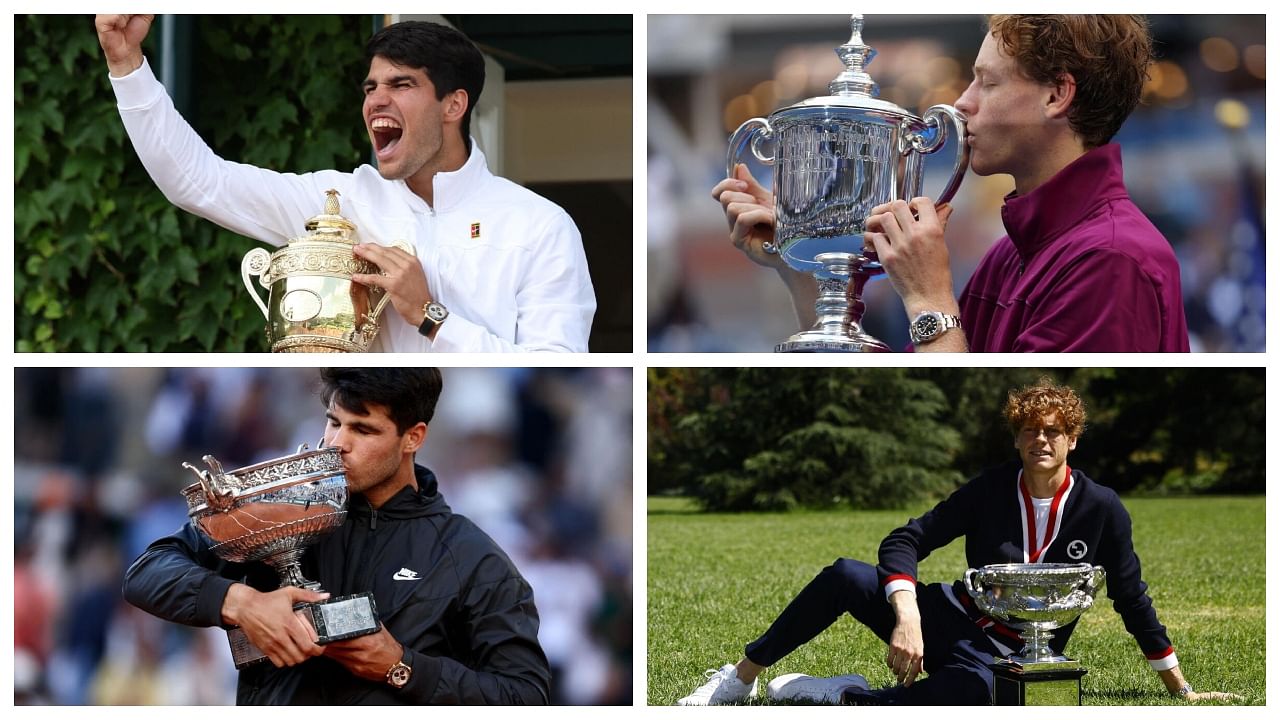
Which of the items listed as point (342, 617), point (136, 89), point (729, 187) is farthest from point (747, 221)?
point (136, 89)

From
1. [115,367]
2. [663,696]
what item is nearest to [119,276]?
[115,367]

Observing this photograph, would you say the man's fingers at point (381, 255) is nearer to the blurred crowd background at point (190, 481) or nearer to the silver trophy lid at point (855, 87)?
the blurred crowd background at point (190, 481)

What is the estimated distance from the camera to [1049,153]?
2.72m

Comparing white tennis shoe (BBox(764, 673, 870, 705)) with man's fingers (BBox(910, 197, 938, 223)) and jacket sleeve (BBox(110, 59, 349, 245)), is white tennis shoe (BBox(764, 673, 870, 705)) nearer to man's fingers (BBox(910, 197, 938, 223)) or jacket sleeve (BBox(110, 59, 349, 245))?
man's fingers (BBox(910, 197, 938, 223))

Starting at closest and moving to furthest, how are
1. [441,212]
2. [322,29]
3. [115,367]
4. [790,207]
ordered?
1. [790,207]
2. [441,212]
3. [115,367]
4. [322,29]

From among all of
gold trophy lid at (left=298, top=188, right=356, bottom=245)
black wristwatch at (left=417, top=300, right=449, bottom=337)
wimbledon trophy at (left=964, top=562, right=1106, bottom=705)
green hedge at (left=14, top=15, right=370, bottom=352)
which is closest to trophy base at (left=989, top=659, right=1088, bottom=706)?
wimbledon trophy at (left=964, top=562, right=1106, bottom=705)

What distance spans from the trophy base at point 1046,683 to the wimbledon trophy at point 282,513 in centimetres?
105

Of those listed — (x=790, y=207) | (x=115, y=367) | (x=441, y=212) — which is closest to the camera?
(x=790, y=207)

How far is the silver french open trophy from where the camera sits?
268 centimetres

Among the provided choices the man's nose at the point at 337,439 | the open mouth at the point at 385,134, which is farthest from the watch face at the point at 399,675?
the open mouth at the point at 385,134

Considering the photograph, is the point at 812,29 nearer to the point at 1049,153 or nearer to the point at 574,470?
the point at 1049,153

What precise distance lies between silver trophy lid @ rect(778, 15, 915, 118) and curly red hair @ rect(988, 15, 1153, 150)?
0.72 ft

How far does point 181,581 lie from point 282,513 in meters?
0.21
